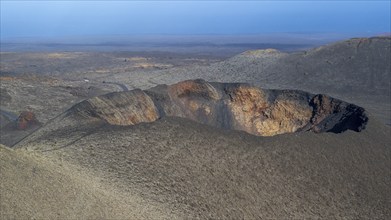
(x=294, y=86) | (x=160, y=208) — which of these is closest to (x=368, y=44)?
(x=294, y=86)

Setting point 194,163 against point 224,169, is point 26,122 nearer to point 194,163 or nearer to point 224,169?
point 194,163

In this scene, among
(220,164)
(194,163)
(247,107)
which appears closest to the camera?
(194,163)

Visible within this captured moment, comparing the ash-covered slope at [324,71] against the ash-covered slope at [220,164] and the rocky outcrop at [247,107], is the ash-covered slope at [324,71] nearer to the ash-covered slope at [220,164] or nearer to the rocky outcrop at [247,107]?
the rocky outcrop at [247,107]

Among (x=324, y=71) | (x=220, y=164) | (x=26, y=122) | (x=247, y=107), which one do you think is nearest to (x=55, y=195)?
(x=220, y=164)

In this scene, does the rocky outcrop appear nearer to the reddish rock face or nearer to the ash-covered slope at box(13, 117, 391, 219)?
the ash-covered slope at box(13, 117, 391, 219)

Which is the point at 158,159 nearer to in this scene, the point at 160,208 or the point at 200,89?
the point at 160,208

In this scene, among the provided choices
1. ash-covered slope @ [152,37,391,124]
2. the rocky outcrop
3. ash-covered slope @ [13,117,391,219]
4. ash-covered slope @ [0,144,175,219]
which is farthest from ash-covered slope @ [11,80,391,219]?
ash-covered slope @ [152,37,391,124]

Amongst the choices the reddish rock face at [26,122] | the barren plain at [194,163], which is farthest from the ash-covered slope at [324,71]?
the reddish rock face at [26,122]

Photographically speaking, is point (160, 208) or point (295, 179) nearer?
point (160, 208)
